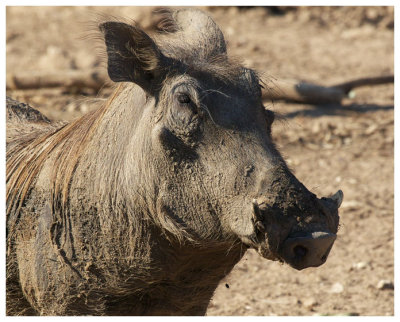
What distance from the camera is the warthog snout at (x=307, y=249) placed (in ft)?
9.77

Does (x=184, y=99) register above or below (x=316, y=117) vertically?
above

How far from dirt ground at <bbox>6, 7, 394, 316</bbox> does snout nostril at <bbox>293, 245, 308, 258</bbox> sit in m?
0.74

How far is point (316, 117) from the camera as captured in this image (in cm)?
926

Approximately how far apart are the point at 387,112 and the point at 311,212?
6.91m

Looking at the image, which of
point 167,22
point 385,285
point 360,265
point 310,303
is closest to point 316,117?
point 360,265

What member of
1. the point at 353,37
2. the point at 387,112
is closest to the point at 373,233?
the point at 387,112

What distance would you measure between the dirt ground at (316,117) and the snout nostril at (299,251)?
0.74 metres

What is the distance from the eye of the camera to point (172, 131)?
10.8 ft

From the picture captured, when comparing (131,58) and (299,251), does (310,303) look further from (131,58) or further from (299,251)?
(131,58)

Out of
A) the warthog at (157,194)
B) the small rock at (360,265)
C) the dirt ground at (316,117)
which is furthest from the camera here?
the small rock at (360,265)

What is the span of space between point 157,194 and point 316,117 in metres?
6.16

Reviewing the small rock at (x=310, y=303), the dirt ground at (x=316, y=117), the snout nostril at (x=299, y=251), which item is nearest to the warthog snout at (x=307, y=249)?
the snout nostril at (x=299, y=251)

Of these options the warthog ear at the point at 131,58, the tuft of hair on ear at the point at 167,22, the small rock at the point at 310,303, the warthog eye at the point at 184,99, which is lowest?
the small rock at the point at 310,303

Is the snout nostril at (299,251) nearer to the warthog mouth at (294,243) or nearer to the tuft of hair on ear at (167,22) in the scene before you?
the warthog mouth at (294,243)
